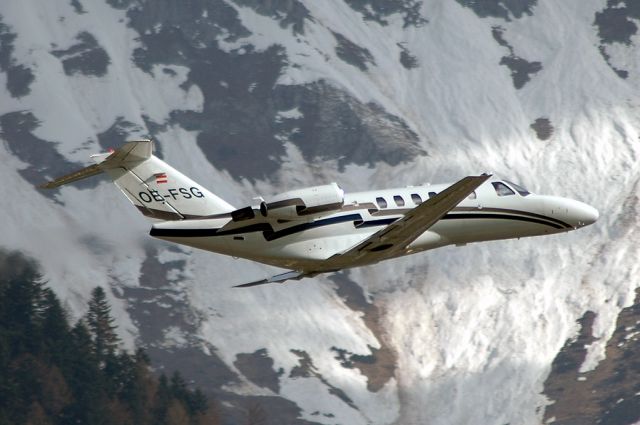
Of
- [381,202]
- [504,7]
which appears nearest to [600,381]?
[504,7]

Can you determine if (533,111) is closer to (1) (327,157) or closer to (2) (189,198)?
(1) (327,157)

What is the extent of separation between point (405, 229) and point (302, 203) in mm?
3374

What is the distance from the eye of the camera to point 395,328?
415 ft

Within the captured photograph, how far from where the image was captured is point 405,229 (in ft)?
166

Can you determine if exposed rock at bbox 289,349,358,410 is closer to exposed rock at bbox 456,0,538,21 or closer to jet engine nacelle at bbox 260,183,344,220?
exposed rock at bbox 456,0,538,21

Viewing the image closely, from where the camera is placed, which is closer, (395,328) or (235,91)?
(395,328)

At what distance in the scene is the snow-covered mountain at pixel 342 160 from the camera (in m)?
119

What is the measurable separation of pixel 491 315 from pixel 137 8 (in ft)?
189

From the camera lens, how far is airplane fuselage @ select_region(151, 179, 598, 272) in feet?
168

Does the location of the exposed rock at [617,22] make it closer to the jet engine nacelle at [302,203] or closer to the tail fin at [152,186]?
the jet engine nacelle at [302,203]

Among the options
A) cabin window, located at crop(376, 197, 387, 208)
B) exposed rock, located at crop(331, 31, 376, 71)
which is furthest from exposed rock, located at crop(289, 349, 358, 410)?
cabin window, located at crop(376, 197, 387, 208)

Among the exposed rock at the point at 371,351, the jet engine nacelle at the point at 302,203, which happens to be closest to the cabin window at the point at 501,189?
the jet engine nacelle at the point at 302,203

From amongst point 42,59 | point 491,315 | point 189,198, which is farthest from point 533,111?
point 189,198

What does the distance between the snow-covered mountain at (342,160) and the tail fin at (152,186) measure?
50.0m
